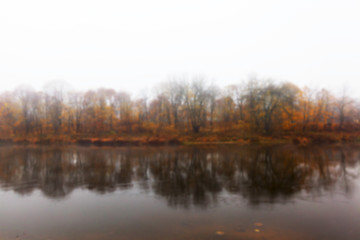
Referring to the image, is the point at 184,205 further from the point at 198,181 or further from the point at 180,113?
the point at 180,113

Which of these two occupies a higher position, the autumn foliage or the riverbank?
the autumn foliage

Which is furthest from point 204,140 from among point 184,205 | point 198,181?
point 184,205

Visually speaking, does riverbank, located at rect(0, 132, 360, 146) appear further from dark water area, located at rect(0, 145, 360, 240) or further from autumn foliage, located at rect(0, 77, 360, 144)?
dark water area, located at rect(0, 145, 360, 240)

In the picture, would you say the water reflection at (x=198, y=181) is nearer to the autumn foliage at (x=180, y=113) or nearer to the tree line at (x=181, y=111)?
the autumn foliage at (x=180, y=113)

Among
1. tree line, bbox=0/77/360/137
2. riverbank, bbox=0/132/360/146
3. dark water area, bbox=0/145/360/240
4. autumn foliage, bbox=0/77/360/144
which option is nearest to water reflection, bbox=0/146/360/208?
dark water area, bbox=0/145/360/240

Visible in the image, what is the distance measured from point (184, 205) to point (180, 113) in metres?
45.4

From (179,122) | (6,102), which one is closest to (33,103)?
(6,102)

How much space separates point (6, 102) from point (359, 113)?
86593 millimetres

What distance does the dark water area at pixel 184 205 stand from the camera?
6.54 meters

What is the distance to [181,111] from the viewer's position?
2098 inches

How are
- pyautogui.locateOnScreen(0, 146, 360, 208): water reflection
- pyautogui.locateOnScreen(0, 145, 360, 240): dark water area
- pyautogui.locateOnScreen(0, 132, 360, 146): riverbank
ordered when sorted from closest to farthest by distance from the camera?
pyautogui.locateOnScreen(0, 145, 360, 240): dark water area
pyautogui.locateOnScreen(0, 146, 360, 208): water reflection
pyautogui.locateOnScreen(0, 132, 360, 146): riverbank

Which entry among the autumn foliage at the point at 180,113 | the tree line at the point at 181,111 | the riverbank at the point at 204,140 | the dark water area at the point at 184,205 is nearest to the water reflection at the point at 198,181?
the dark water area at the point at 184,205

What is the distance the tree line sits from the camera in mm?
47281

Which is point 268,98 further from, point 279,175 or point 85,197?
point 85,197
